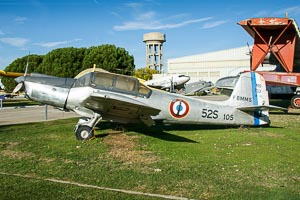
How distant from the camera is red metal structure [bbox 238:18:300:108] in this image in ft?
57.9

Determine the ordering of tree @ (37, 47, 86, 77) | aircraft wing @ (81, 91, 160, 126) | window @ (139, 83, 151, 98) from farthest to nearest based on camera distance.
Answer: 1. tree @ (37, 47, 86, 77)
2. window @ (139, 83, 151, 98)
3. aircraft wing @ (81, 91, 160, 126)

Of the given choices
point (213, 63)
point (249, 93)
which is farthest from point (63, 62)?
point (249, 93)

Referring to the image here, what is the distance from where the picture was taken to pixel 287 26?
1759cm

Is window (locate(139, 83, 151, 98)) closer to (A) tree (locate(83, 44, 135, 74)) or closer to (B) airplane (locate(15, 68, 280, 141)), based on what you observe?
(B) airplane (locate(15, 68, 280, 141))

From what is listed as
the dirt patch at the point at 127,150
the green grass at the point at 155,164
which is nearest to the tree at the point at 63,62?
the green grass at the point at 155,164

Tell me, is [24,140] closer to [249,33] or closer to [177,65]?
[249,33]

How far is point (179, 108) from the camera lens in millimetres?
9867

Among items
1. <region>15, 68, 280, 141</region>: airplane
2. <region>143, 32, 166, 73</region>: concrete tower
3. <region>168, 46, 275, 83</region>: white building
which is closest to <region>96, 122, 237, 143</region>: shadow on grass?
<region>15, 68, 280, 141</region>: airplane

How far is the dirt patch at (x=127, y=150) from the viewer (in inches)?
261

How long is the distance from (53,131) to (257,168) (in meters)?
7.25

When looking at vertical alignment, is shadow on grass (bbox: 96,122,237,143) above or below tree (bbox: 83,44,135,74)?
below

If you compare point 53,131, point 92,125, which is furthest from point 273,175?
point 53,131

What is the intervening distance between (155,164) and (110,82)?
3700mm

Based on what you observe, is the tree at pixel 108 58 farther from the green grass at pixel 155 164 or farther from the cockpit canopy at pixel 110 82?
the green grass at pixel 155 164
